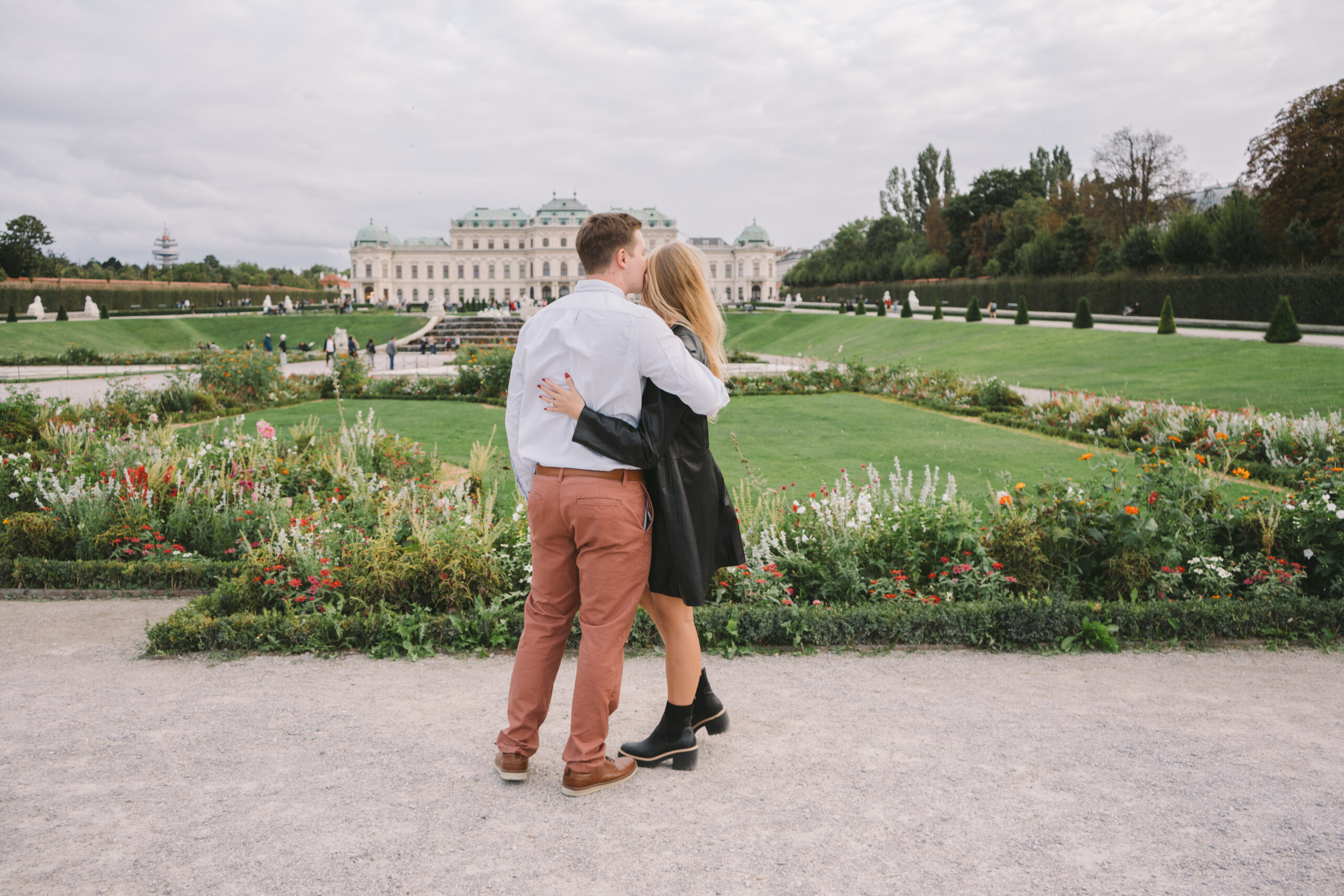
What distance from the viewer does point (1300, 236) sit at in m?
25.2

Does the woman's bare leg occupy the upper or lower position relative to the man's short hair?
lower

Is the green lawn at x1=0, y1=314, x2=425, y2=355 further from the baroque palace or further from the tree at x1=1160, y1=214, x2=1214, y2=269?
the baroque palace

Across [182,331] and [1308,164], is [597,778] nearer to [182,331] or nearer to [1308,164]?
[1308,164]

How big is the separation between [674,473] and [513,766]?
3.06 feet

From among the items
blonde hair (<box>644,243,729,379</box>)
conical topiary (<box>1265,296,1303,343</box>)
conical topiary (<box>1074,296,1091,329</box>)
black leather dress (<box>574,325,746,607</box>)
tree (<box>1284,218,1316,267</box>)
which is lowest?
black leather dress (<box>574,325,746,607</box>)

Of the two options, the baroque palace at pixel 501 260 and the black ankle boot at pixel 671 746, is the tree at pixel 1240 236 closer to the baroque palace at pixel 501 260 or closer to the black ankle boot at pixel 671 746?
the black ankle boot at pixel 671 746

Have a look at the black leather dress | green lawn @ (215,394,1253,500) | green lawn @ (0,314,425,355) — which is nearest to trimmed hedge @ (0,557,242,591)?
the black leather dress

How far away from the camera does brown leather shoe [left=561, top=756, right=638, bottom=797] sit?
231 cm

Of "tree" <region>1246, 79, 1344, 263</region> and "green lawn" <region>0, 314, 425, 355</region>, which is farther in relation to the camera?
"green lawn" <region>0, 314, 425, 355</region>

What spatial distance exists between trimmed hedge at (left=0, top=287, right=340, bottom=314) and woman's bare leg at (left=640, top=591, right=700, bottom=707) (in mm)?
46740

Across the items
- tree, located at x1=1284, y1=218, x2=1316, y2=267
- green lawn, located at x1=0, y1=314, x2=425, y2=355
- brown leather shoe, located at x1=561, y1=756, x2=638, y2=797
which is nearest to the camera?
brown leather shoe, located at x1=561, y1=756, x2=638, y2=797

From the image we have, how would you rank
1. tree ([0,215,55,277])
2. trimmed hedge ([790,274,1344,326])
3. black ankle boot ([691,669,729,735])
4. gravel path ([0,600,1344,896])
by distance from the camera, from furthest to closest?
tree ([0,215,55,277]), trimmed hedge ([790,274,1344,326]), black ankle boot ([691,669,729,735]), gravel path ([0,600,1344,896])

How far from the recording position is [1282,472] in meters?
7.24

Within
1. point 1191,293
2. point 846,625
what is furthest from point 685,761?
point 1191,293
